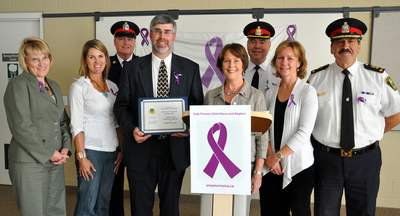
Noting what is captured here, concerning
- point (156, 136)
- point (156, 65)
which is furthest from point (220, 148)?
point (156, 65)

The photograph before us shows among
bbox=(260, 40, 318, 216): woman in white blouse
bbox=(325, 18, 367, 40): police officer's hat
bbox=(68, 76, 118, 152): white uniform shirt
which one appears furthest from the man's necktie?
bbox=(325, 18, 367, 40): police officer's hat

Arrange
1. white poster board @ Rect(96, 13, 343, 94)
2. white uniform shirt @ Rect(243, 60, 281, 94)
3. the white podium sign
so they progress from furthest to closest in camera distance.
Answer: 1. white poster board @ Rect(96, 13, 343, 94)
2. white uniform shirt @ Rect(243, 60, 281, 94)
3. the white podium sign

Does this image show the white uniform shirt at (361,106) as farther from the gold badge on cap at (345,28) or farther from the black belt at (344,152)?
the gold badge on cap at (345,28)

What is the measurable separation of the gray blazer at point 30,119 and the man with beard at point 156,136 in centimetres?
55

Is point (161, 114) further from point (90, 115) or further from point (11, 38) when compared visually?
point (11, 38)

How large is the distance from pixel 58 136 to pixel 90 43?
834mm

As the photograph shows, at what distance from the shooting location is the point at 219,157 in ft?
4.75

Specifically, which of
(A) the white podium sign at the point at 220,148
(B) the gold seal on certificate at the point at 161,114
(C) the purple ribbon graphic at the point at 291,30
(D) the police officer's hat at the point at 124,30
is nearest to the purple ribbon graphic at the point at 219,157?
(A) the white podium sign at the point at 220,148

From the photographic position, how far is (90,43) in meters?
Result: 2.39

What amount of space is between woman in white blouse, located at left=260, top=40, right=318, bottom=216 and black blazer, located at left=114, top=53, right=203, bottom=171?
2.07ft

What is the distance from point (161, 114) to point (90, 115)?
822 mm

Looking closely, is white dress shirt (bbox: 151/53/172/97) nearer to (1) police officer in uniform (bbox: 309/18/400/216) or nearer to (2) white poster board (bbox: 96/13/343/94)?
(1) police officer in uniform (bbox: 309/18/400/216)

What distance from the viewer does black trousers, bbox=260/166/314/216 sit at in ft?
6.66

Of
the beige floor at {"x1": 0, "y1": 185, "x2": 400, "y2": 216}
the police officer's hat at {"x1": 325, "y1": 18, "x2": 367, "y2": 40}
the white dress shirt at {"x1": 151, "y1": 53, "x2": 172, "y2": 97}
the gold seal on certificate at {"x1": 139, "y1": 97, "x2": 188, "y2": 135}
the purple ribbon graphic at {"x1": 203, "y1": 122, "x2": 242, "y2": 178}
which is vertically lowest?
the beige floor at {"x1": 0, "y1": 185, "x2": 400, "y2": 216}
